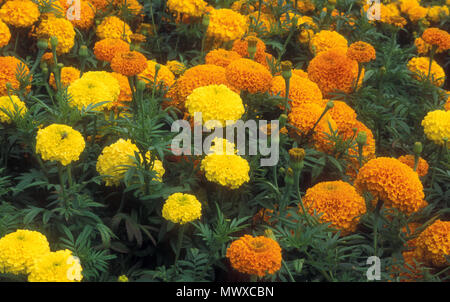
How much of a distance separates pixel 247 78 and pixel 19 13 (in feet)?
4.49

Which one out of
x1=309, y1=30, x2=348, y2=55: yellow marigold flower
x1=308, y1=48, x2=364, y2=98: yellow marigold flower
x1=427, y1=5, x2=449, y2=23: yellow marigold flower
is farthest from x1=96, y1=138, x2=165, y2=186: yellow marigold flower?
x1=427, y1=5, x2=449, y2=23: yellow marigold flower

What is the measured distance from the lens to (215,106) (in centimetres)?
218

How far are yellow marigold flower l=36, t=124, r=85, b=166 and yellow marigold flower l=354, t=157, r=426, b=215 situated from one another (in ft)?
3.61

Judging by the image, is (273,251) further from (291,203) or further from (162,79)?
(162,79)

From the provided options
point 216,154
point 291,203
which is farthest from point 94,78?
point 291,203

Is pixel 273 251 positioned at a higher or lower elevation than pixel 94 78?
lower

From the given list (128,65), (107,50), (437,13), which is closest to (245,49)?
(107,50)

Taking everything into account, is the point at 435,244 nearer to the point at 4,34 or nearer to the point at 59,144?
the point at 59,144

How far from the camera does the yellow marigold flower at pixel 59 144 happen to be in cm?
183

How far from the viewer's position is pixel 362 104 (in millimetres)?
2939

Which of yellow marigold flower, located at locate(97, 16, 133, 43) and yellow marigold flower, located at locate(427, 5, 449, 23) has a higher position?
yellow marigold flower, located at locate(97, 16, 133, 43)

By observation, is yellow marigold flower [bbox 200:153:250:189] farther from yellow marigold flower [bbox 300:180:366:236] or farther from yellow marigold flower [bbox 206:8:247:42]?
yellow marigold flower [bbox 206:8:247:42]

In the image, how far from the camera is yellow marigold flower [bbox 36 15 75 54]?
2.82 m
